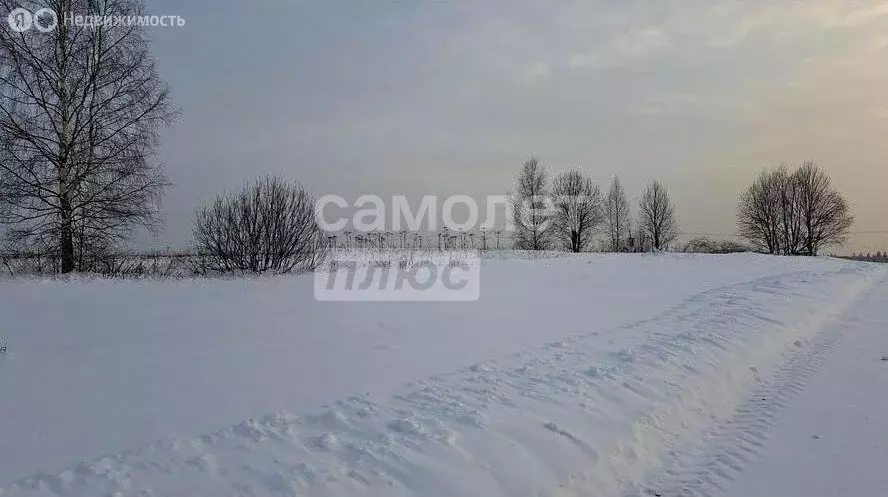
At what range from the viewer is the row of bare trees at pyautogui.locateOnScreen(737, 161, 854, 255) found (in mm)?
51562

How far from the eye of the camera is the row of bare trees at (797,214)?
51.6 m

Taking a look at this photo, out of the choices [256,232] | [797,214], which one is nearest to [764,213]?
[797,214]

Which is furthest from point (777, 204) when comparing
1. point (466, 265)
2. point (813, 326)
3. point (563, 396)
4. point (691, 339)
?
point (563, 396)

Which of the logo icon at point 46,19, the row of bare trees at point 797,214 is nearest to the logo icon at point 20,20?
the logo icon at point 46,19

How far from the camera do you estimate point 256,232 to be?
15.9 metres

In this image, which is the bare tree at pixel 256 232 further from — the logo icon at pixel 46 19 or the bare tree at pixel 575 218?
the bare tree at pixel 575 218

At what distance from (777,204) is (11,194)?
58167 mm

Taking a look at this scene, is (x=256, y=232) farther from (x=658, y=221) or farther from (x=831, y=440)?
(x=658, y=221)

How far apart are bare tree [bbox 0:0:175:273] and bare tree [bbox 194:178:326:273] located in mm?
1865

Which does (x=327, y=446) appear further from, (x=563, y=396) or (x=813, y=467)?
(x=813, y=467)

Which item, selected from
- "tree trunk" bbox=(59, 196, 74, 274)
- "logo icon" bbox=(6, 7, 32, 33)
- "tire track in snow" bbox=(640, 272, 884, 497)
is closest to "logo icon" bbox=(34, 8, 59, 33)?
"logo icon" bbox=(6, 7, 32, 33)

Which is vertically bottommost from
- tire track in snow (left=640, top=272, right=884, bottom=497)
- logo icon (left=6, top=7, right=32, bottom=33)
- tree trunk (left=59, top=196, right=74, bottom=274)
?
tire track in snow (left=640, top=272, right=884, bottom=497)

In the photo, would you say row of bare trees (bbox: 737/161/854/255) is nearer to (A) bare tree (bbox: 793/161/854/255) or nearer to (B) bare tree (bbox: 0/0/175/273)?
(A) bare tree (bbox: 793/161/854/255)

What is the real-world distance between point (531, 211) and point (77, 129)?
35.1m
